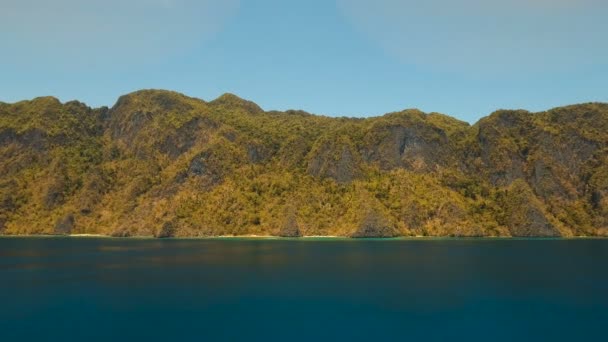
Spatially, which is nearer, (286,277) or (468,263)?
(286,277)

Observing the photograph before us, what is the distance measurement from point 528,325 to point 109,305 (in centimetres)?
4388

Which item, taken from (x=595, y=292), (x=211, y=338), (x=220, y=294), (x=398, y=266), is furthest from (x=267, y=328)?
(x=398, y=266)

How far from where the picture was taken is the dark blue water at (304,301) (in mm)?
45938

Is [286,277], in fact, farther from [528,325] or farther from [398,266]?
[528,325]

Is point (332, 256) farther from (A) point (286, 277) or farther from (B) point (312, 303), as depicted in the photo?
(B) point (312, 303)

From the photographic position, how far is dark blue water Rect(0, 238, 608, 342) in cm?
4594

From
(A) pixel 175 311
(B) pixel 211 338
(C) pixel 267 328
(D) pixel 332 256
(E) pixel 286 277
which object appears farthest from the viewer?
(D) pixel 332 256

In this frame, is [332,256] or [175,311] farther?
[332,256]

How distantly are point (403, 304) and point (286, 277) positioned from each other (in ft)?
83.5

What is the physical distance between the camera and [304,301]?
196ft

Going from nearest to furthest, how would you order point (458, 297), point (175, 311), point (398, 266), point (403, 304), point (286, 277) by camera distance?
point (175, 311) → point (403, 304) → point (458, 297) → point (286, 277) → point (398, 266)

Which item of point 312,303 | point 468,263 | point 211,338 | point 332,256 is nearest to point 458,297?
point 312,303

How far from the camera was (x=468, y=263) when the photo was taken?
324 ft

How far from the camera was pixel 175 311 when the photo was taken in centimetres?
5381
